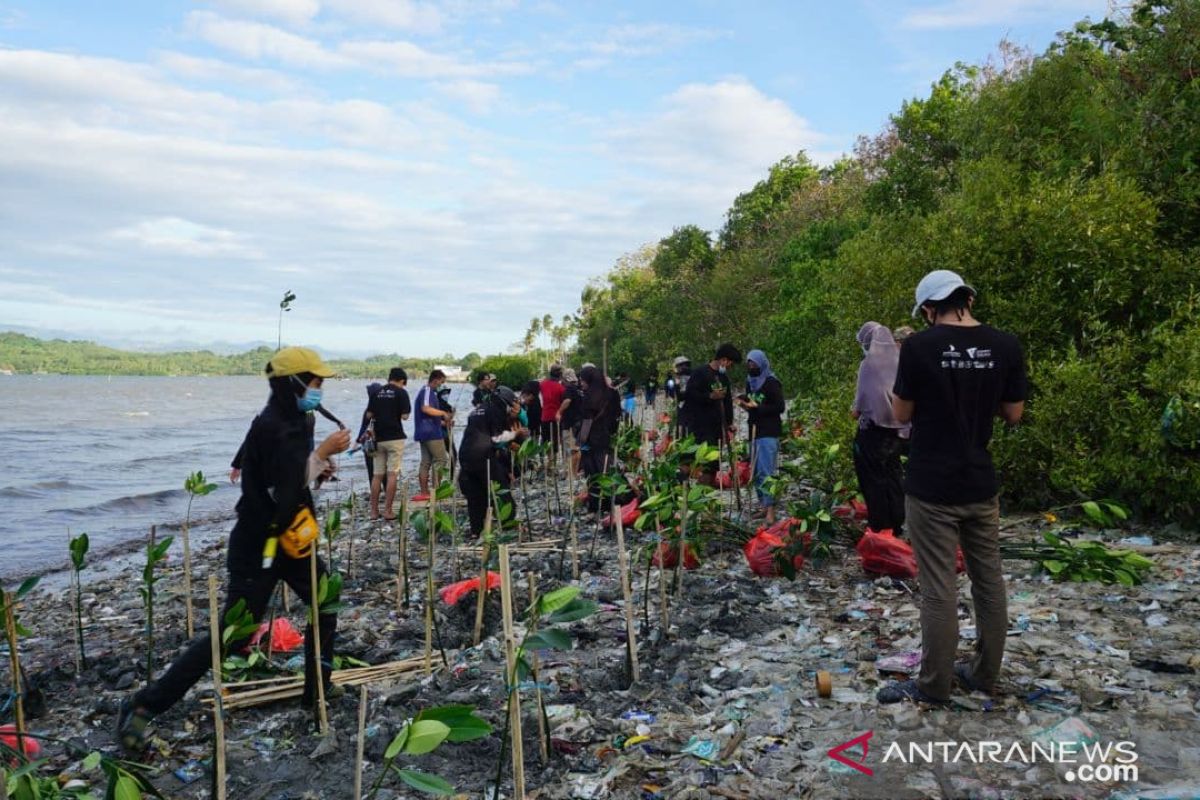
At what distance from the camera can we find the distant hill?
143 m

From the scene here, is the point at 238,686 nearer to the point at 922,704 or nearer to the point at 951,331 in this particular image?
the point at 922,704

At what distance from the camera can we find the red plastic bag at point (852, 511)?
7.07 m

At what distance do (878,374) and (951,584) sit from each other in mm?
2633

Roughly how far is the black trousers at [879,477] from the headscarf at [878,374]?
0.16 meters

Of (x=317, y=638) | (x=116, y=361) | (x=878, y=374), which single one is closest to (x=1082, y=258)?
(x=878, y=374)

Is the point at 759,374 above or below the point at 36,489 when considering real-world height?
above

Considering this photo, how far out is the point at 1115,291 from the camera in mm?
7578

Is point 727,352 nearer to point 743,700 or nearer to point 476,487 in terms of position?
point 476,487

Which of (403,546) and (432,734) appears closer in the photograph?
(432,734)

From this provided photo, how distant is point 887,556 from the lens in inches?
235

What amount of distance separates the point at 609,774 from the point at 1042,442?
5661mm

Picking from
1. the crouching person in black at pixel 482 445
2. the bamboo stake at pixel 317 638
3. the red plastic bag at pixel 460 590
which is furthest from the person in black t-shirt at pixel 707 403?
the bamboo stake at pixel 317 638

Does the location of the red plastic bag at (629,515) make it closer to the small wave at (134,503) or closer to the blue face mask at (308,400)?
the blue face mask at (308,400)

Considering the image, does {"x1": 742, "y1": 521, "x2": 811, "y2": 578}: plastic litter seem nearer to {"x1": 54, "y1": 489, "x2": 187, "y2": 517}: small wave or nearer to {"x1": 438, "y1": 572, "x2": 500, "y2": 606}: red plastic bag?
{"x1": 438, "y1": 572, "x2": 500, "y2": 606}: red plastic bag
